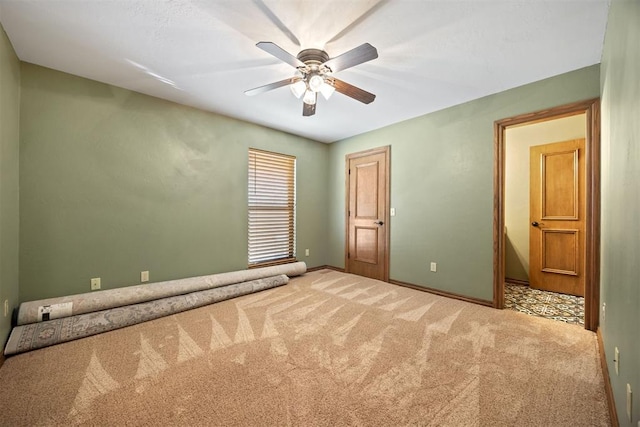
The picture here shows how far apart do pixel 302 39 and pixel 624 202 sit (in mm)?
2244

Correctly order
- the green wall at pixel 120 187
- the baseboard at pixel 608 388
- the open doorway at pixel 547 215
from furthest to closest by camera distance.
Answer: the open doorway at pixel 547 215, the green wall at pixel 120 187, the baseboard at pixel 608 388

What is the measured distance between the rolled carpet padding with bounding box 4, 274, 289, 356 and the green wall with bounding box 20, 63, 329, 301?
0.47 m

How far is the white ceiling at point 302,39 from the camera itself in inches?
69.2

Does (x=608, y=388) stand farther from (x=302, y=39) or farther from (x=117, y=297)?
(x=117, y=297)

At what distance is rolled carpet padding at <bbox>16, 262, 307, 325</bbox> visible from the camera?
2.27 metres

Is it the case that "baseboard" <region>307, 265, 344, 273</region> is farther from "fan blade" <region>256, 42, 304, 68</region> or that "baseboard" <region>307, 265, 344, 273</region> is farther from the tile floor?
"fan blade" <region>256, 42, 304, 68</region>

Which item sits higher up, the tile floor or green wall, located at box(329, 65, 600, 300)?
green wall, located at box(329, 65, 600, 300)

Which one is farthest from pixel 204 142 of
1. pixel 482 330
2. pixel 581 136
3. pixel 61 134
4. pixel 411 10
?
pixel 581 136

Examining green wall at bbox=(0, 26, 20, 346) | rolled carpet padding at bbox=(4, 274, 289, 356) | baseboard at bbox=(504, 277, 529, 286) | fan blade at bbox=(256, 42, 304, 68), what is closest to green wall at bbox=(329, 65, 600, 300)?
baseboard at bbox=(504, 277, 529, 286)

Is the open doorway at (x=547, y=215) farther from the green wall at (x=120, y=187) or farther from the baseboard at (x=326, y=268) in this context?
the green wall at (x=120, y=187)

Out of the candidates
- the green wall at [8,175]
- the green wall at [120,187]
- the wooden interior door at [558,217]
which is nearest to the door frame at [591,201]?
the wooden interior door at [558,217]

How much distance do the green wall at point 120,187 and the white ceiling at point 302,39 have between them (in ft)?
1.13

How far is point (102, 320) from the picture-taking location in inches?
92.7

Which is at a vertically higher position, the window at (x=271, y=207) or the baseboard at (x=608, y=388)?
the window at (x=271, y=207)
